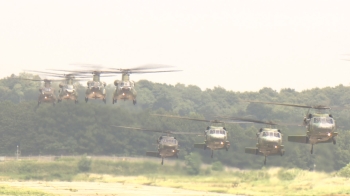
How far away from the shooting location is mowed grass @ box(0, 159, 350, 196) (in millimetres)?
103875

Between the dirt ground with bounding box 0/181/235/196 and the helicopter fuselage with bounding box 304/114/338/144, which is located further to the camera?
the dirt ground with bounding box 0/181/235/196

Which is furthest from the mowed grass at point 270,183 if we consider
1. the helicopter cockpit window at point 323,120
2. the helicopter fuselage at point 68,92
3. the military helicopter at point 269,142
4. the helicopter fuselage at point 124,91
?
the helicopter cockpit window at point 323,120

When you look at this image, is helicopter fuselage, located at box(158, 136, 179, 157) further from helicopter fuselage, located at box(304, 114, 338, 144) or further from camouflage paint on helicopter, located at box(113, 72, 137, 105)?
helicopter fuselage, located at box(304, 114, 338, 144)

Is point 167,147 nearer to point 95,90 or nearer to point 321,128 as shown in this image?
point 95,90

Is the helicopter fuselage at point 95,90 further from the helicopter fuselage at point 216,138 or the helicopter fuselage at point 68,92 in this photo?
the helicopter fuselage at point 216,138

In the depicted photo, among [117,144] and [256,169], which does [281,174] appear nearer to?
[256,169]

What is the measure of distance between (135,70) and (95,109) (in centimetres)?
6492

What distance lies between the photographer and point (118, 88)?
282ft

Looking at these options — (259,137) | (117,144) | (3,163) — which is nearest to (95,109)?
(117,144)

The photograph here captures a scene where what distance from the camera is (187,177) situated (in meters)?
113

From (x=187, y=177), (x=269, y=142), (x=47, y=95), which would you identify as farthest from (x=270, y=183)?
(x=269, y=142)

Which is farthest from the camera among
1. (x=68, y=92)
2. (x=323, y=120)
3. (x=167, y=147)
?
(x=68, y=92)

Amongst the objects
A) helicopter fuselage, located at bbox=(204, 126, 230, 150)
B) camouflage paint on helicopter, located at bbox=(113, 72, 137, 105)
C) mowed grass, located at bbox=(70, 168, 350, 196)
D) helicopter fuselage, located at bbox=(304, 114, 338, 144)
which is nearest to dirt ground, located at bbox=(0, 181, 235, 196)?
mowed grass, located at bbox=(70, 168, 350, 196)

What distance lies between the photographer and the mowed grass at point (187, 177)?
341ft
